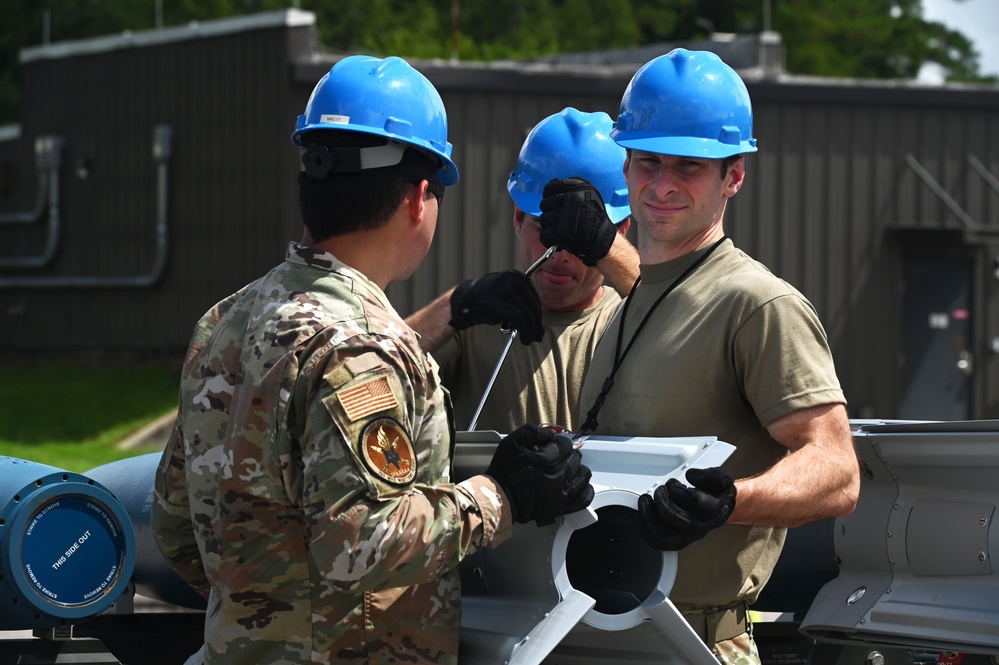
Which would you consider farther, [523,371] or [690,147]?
[523,371]

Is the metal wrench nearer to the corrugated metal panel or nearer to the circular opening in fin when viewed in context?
Answer: the circular opening in fin

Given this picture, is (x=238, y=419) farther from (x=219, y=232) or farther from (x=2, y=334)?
(x=2, y=334)

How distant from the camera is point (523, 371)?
405cm

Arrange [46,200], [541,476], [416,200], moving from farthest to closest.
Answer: [46,200], [416,200], [541,476]

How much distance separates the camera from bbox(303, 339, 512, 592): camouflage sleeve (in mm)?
2412

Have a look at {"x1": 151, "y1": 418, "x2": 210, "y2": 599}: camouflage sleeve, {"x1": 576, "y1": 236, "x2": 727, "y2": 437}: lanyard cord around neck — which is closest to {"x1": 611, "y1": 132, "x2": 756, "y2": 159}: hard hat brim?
{"x1": 576, "y1": 236, "x2": 727, "y2": 437}: lanyard cord around neck

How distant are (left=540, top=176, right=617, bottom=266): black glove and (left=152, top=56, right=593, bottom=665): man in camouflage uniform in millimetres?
707

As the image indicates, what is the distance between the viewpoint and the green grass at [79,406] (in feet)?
45.6

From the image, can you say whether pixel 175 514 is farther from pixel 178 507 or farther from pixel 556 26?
pixel 556 26

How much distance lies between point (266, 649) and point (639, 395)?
105cm

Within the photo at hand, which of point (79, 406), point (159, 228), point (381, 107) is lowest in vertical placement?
point (79, 406)

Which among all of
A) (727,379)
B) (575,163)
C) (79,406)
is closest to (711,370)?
(727,379)

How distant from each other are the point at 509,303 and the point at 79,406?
46.7 ft

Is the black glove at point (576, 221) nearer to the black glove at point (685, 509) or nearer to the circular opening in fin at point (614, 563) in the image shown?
the circular opening in fin at point (614, 563)
